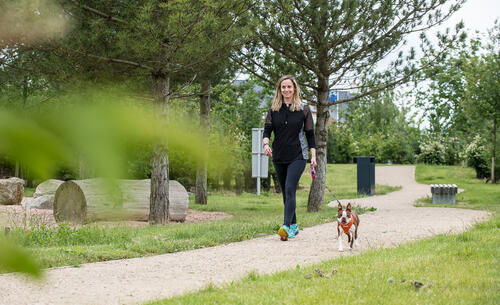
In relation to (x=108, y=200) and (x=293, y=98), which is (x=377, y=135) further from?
(x=108, y=200)

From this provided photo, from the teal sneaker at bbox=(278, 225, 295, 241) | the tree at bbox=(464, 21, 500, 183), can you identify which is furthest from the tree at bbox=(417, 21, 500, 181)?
the teal sneaker at bbox=(278, 225, 295, 241)

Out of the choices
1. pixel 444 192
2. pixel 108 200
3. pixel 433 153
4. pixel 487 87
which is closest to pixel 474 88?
pixel 487 87

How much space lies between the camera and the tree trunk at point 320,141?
11.8 meters

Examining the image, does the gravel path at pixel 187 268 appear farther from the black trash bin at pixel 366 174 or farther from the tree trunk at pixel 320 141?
the black trash bin at pixel 366 174

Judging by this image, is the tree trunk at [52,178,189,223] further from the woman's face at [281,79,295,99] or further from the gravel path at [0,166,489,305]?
the woman's face at [281,79,295,99]

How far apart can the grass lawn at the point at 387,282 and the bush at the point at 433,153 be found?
31322mm

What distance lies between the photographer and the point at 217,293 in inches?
150

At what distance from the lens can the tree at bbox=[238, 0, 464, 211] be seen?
10469 mm

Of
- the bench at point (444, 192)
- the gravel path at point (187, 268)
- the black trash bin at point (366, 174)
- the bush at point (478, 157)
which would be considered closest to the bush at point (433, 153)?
the bush at point (478, 157)

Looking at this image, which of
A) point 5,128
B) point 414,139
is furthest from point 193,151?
point 414,139

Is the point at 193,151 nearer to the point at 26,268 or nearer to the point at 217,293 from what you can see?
the point at 26,268

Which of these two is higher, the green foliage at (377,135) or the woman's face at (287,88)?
the green foliage at (377,135)

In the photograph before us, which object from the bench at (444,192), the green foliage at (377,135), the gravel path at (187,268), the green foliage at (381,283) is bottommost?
the gravel path at (187,268)

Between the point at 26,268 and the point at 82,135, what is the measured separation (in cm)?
14
